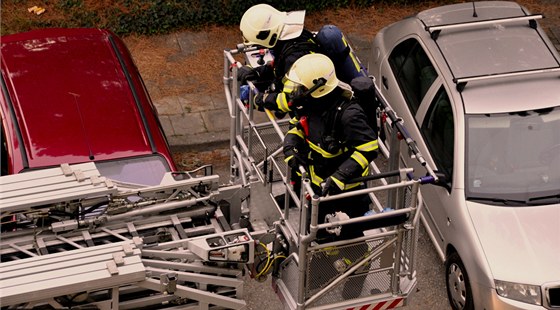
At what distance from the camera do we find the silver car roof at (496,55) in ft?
32.4

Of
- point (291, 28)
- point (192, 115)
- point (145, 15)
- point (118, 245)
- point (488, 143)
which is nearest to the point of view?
point (118, 245)

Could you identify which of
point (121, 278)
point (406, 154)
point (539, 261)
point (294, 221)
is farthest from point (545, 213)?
point (121, 278)

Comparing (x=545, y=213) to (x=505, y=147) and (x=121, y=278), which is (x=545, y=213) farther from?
(x=121, y=278)

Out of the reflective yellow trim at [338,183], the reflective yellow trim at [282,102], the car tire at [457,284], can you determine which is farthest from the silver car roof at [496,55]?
the reflective yellow trim at [338,183]

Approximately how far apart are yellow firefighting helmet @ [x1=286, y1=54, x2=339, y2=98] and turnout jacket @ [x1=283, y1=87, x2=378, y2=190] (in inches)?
3.2

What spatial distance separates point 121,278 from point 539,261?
392 centimetres

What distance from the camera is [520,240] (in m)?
9.11

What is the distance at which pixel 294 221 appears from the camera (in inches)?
308

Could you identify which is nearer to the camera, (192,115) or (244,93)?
(244,93)

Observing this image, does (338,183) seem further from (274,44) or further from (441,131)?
(441,131)

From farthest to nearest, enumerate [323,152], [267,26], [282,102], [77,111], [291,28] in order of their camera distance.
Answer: [77,111] < [291,28] < [267,26] < [282,102] < [323,152]

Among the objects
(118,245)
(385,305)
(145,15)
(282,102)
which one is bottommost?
(385,305)

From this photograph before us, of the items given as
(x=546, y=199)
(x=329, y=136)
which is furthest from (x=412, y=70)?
(x=329, y=136)

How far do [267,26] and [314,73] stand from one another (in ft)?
3.35
